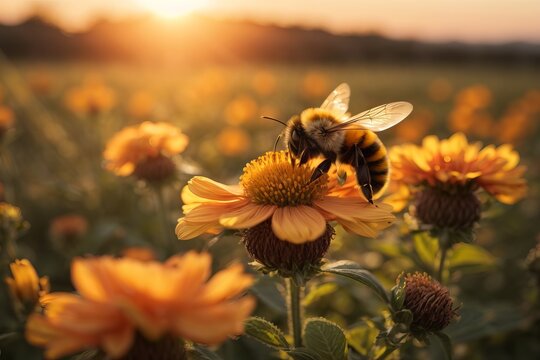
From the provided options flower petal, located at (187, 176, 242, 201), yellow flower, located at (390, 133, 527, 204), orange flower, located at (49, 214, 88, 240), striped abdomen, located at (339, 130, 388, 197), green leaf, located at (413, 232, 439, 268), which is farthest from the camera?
orange flower, located at (49, 214, 88, 240)

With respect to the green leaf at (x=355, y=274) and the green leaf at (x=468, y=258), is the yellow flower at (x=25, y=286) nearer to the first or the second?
the green leaf at (x=355, y=274)

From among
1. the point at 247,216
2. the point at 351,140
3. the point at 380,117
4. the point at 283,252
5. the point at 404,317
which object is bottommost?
the point at 404,317

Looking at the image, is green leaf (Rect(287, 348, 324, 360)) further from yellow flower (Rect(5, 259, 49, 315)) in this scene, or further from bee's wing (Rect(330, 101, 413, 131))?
yellow flower (Rect(5, 259, 49, 315))

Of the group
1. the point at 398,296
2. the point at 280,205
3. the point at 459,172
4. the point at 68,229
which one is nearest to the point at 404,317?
the point at 398,296

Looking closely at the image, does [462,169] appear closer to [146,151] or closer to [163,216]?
[146,151]

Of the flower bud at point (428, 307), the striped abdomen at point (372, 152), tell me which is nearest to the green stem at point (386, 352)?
the flower bud at point (428, 307)

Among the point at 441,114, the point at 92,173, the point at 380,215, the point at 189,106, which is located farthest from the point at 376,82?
the point at 380,215

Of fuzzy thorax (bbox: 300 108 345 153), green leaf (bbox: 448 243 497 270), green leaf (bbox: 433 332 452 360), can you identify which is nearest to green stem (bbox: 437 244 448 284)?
green leaf (bbox: 448 243 497 270)

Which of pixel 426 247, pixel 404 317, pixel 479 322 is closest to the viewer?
pixel 404 317
